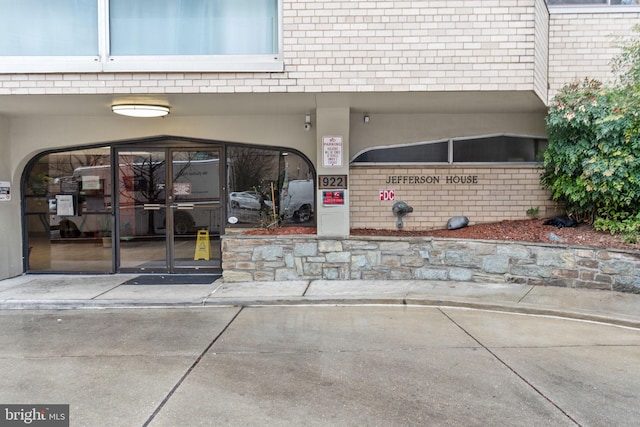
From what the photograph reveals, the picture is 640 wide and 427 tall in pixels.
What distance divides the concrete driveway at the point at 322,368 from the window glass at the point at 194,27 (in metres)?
3.80

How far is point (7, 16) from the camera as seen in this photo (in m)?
7.05

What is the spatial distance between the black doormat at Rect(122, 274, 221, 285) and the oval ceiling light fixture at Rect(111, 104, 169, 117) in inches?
112

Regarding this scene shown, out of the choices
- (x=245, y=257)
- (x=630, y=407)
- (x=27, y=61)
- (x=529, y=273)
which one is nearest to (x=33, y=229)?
(x=27, y=61)

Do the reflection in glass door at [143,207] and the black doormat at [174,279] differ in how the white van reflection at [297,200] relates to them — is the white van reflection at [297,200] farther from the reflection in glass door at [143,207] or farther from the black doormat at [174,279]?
the reflection in glass door at [143,207]

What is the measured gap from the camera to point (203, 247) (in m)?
9.03

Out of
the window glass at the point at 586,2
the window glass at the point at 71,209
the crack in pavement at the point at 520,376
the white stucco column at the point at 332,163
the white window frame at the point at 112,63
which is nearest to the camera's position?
the crack in pavement at the point at 520,376

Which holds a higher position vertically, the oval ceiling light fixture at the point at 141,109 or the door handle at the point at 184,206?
the oval ceiling light fixture at the point at 141,109

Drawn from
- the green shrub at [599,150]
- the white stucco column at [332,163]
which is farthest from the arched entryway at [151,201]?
the green shrub at [599,150]

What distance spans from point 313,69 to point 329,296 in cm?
329

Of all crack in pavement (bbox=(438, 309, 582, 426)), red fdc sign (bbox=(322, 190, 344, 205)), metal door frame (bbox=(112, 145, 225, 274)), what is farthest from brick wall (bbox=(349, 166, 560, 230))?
crack in pavement (bbox=(438, 309, 582, 426))

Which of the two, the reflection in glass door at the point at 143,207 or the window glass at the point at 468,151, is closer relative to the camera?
the window glass at the point at 468,151

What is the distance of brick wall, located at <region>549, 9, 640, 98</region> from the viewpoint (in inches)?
321

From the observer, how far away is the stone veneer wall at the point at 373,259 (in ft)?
24.9

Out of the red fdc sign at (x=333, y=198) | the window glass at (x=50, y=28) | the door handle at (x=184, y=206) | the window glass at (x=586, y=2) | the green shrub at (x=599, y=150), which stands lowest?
the door handle at (x=184, y=206)
